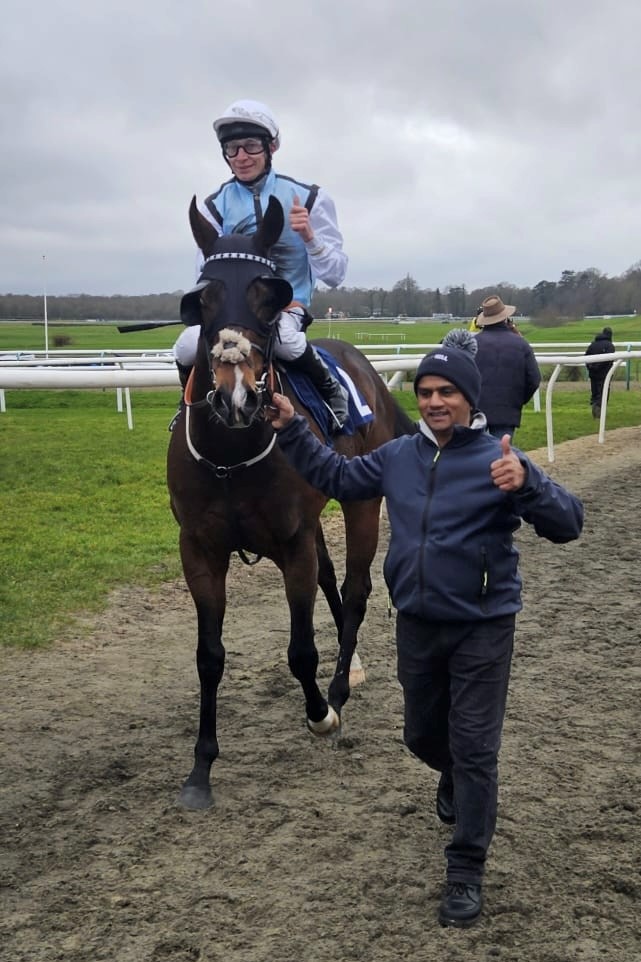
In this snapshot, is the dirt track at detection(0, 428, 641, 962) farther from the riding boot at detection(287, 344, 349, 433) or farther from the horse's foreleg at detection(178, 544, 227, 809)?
the riding boot at detection(287, 344, 349, 433)

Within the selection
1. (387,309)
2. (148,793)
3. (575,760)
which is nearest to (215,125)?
(148,793)

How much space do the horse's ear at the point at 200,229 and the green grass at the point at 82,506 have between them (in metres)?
2.67

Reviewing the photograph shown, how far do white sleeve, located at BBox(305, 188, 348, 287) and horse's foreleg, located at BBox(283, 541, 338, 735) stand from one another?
1298 mm

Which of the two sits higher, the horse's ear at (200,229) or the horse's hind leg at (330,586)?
the horse's ear at (200,229)

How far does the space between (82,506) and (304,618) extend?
5.63 meters

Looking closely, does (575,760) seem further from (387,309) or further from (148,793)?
(387,309)

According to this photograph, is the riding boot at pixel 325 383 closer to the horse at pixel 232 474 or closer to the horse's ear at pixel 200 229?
the horse at pixel 232 474

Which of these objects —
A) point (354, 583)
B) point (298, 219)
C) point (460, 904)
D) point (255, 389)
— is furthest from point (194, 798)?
point (298, 219)

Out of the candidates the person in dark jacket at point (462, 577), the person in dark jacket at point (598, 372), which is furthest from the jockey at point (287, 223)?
the person in dark jacket at point (598, 372)

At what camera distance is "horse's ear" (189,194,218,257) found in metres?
3.69

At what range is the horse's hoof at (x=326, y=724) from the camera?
4.03 m

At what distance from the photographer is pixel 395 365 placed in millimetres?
9453

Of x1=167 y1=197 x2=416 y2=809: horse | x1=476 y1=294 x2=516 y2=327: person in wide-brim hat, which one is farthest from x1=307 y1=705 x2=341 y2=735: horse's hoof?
x1=476 y1=294 x2=516 y2=327: person in wide-brim hat

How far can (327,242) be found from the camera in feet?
14.3
